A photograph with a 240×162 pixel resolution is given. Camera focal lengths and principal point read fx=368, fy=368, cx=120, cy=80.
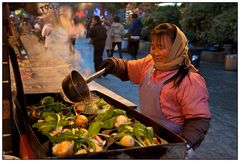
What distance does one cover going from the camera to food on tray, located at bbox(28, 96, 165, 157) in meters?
1.65

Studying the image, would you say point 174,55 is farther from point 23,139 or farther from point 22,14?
point 22,14

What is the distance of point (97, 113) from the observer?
2.27m

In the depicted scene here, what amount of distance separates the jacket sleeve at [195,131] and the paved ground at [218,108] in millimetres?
2503

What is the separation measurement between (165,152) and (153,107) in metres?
0.80

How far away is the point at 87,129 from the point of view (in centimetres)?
199

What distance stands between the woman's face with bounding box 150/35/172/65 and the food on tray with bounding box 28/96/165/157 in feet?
1.56

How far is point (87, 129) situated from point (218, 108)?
5.46 metres

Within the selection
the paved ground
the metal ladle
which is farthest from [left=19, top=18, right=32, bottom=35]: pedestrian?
the metal ladle

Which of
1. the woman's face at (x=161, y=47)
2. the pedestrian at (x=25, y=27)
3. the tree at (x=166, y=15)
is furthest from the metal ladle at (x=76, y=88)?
the tree at (x=166, y=15)

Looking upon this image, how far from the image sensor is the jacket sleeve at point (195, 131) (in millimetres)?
1961

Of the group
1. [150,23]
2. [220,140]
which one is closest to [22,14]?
[150,23]

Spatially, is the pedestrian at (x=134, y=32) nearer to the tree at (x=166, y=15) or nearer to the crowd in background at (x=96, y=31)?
the crowd in background at (x=96, y=31)

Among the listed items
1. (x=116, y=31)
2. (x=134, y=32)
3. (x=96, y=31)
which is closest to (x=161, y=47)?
(x=96, y=31)

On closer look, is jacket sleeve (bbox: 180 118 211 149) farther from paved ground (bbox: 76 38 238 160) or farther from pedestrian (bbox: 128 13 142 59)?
pedestrian (bbox: 128 13 142 59)
